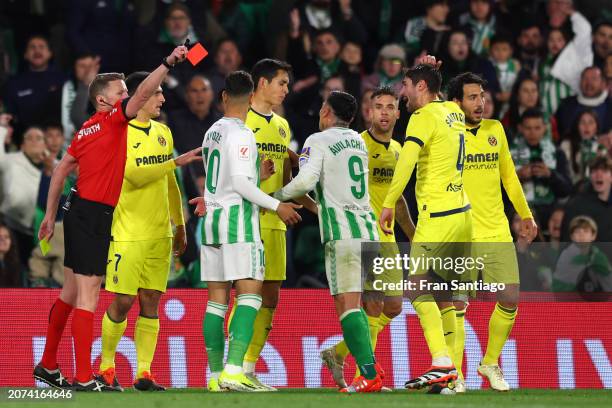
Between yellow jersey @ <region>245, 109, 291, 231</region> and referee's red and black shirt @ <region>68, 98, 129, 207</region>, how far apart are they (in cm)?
121

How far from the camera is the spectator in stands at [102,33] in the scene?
16812 millimetres

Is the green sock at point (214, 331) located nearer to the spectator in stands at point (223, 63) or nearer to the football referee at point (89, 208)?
the football referee at point (89, 208)

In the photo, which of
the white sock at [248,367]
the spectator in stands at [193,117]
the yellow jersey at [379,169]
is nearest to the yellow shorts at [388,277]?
the yellow jersey at [379,169]

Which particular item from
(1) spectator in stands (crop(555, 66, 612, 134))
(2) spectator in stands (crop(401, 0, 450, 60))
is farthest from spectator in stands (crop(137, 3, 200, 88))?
(1) spectator in stands (crop(555, 66, 612, 134))

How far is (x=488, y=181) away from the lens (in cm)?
1181

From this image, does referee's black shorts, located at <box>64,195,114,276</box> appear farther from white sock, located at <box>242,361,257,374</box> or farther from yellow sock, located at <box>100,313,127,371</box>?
white sock, located at <box>242,361,257,374</box>

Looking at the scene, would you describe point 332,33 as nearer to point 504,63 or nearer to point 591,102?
point 504,63

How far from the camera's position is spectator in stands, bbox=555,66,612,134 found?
16.5 m

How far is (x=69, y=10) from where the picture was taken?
1697 centimetres

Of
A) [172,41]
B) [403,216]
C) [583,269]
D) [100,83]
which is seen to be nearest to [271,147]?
[403,216]

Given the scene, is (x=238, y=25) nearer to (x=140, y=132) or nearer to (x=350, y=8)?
(x=350, y=8)

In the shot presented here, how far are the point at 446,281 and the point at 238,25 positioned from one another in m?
7.28

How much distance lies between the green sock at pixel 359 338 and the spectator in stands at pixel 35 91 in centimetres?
649

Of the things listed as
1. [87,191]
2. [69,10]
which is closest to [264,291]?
[87,191]
